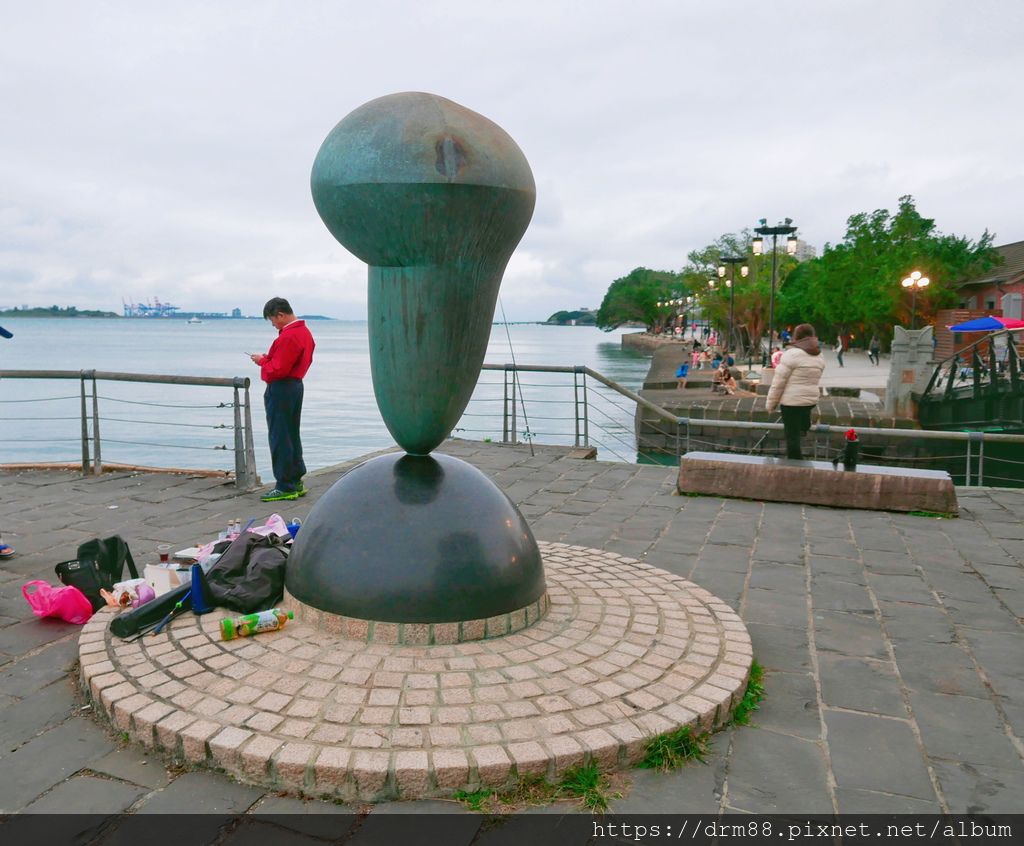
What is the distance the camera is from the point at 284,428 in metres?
7.02

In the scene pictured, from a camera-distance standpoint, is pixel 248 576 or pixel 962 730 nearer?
pixel 962 730

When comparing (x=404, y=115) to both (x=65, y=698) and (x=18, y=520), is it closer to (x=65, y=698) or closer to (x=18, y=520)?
(x=65, y=698)

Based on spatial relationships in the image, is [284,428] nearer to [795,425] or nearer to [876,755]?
[795,425]

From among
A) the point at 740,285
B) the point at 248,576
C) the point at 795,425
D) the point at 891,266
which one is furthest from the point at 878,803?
the point at 740,285

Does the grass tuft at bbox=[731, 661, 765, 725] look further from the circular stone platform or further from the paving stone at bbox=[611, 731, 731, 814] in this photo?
the paving stone at bbox=[611, 731, 731, 814]

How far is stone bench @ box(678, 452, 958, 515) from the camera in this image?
6.72 meters

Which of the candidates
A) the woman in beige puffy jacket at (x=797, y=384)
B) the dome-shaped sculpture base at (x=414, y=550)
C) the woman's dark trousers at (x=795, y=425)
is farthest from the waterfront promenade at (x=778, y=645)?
the woman in beige puffy jacket at (x=797, y=384)

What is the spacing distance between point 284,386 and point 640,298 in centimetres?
12978

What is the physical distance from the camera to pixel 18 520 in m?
6.17

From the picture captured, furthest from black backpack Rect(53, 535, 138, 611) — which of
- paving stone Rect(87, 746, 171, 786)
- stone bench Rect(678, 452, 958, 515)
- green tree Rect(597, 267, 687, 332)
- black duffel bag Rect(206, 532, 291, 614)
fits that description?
green tree Rect(597, 267, 687, 332)

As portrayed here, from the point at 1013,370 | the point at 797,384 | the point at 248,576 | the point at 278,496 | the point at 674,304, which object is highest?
the point at 674,304
